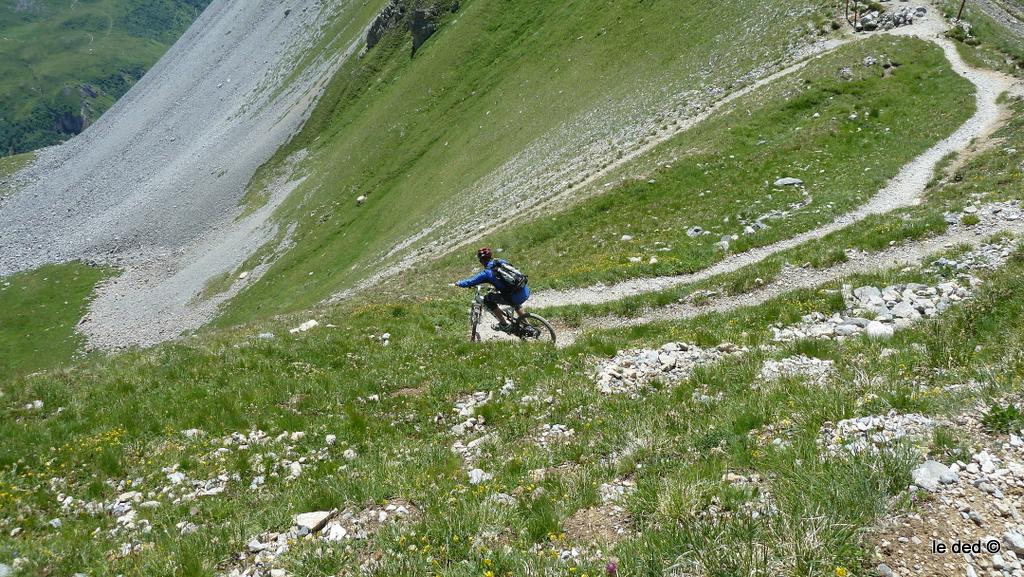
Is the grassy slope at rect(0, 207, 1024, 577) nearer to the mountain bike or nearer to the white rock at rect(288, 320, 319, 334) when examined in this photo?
the mountain bike

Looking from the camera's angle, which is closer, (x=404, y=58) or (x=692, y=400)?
(x=692, y=400)

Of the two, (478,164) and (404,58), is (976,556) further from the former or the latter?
(404,58)

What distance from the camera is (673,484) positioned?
19.3 ft

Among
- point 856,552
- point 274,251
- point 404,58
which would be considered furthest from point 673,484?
point 404,58

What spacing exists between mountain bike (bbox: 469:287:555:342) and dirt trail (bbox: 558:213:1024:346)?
0.68m

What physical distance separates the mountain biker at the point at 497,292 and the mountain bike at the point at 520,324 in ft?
0.48

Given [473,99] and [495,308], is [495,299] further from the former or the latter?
[473,99]

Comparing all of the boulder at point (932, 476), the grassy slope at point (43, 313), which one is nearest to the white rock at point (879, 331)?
the boulder at point (932, 476)

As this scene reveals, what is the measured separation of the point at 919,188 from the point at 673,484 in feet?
81.9

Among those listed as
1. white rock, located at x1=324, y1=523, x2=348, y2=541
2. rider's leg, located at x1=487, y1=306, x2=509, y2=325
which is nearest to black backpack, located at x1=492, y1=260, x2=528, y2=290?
rider's leg, located at x1=487, y1=306, x2=509, y2=325

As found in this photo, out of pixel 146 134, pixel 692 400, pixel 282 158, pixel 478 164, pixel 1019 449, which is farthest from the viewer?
pixel 146 134

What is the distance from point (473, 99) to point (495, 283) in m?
58.5

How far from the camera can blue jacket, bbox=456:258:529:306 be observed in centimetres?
1511

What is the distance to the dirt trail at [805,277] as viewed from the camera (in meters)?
16.8
